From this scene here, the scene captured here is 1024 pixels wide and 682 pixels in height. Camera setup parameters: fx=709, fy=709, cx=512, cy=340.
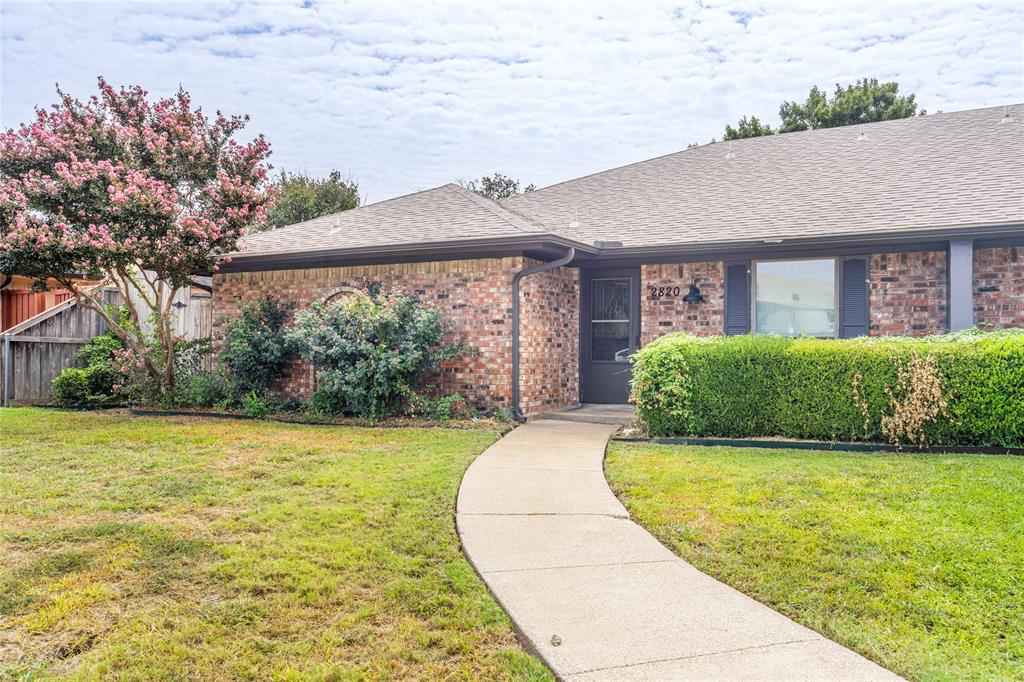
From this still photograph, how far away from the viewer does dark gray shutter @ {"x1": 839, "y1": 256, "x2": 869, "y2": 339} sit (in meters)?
9.98

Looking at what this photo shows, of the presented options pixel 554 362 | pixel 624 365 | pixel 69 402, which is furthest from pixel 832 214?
pixel 69 402

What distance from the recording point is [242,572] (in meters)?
3.97

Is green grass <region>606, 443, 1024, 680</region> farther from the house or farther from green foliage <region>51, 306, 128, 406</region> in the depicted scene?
green foliage <region>51, 306, 128, 406</region>

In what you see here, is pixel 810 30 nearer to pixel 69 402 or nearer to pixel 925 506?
pixel 925 506

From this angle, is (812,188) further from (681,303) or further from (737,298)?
(681,303)

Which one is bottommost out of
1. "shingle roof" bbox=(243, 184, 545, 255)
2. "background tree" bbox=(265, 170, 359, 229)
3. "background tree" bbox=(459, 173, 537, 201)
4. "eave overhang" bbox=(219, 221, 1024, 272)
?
"eave overhang" bbox=(219, 221, 1024, 272)

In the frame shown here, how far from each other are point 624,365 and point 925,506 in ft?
21.7

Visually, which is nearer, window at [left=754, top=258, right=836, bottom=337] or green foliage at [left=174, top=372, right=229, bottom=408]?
window at [left=754, top=258, right=836, bottom=337]

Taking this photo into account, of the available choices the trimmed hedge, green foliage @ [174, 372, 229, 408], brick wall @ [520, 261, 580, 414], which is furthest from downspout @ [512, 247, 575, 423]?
green foliage @ [174, 372, 229, 408]

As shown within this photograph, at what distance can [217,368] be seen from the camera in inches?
471

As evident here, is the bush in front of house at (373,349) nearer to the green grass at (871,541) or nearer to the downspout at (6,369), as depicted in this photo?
the green grass at (871,541)

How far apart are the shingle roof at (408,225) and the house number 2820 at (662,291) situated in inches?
86.3

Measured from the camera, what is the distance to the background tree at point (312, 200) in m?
26.3

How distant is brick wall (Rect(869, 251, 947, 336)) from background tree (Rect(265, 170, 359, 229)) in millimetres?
20421
